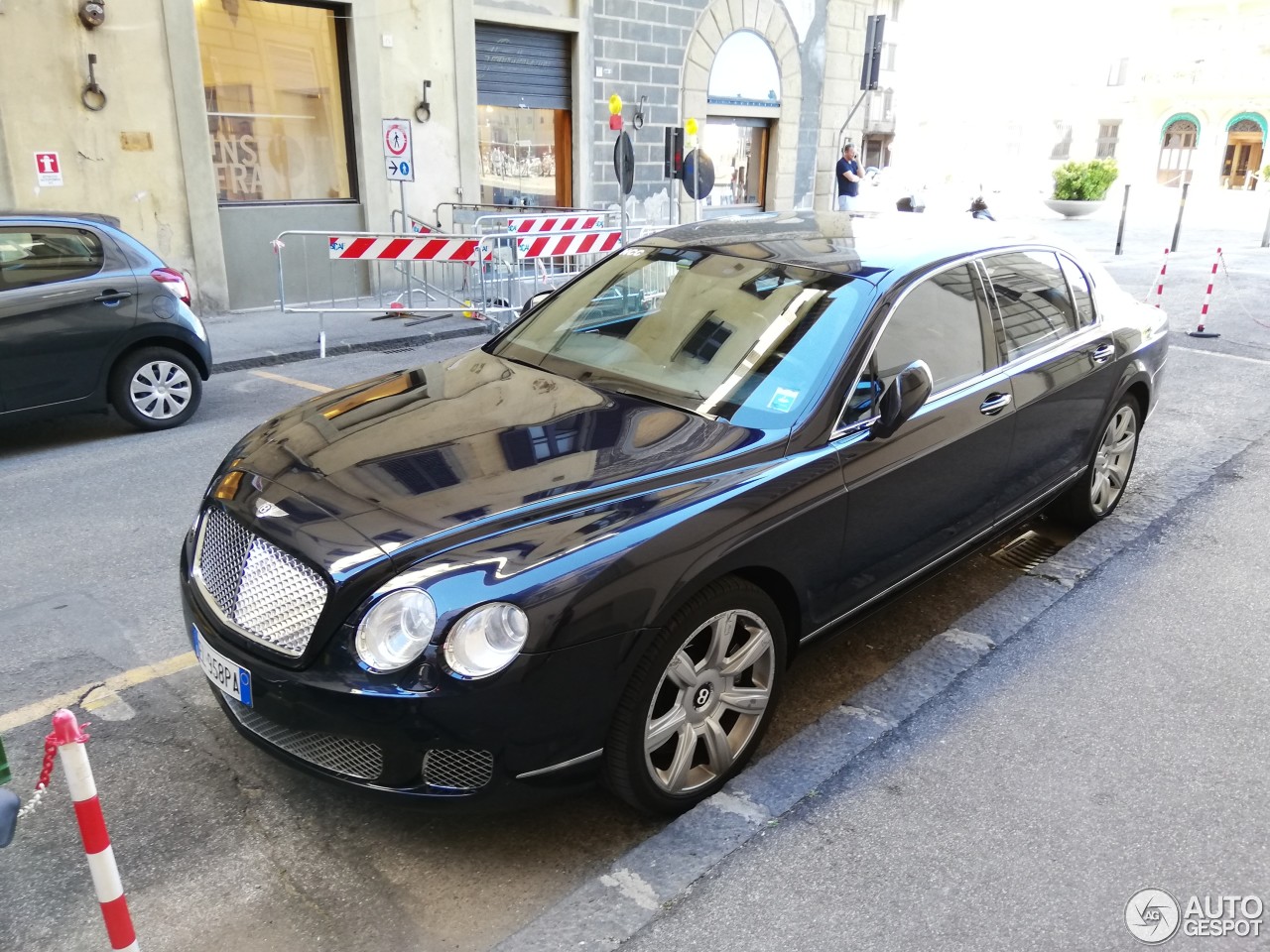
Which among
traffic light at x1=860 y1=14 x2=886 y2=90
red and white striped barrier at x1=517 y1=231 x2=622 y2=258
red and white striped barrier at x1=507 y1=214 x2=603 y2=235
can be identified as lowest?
red and white striped barrier at x1=517 y1=231 x2=622 y2=258

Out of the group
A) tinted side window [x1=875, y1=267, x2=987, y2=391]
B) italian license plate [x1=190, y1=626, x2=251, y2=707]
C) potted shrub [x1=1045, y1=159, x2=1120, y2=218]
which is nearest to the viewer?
italian license plate [x1=190, y1=626, x2=251, y2=707]

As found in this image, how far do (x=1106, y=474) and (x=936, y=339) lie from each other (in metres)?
2.07

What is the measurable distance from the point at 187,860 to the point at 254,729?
16.4 inches

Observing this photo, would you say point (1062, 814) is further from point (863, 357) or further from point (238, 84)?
point (238, 84)

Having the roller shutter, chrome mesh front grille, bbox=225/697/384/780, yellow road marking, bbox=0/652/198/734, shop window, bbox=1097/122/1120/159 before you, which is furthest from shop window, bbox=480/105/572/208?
shop window, bbox=1097/122/1120/159

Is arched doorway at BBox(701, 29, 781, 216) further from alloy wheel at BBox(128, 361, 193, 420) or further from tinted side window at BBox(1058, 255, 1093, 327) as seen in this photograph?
tinted side window at BBox(1058, 255, 1093, 327)

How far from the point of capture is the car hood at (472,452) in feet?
9.06

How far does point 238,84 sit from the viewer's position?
39.8 ft

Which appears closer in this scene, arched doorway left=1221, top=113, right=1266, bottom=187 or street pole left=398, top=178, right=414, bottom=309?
street pole left=398, top=178, right=414, bottom=309

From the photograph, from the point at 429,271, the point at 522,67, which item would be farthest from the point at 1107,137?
the point at 429,271

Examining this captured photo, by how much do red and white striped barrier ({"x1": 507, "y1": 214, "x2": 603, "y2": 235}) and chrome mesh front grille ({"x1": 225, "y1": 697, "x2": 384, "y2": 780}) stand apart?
10505mm

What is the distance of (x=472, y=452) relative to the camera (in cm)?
310

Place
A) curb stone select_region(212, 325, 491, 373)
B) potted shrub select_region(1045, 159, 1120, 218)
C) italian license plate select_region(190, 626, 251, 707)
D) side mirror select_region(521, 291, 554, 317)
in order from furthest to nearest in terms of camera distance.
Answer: potted shrub select_region(1045, 159, 1120, 218)
curb stone select_region(212, 325, 491, 373)
side mirror select_region(521, 291, 554, 317)
italian license plate select_region(190, 626, 251, 707)

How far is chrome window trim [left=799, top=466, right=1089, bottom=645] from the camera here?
3.50m
